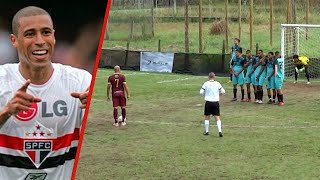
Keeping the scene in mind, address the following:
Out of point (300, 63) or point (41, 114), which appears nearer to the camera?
point (41, 114)

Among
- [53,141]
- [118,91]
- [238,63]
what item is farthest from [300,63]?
[53,141]

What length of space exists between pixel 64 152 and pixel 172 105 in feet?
55.1

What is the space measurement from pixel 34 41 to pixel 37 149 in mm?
536

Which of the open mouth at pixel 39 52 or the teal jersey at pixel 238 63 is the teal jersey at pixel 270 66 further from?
the open mouth at pixel 39 52

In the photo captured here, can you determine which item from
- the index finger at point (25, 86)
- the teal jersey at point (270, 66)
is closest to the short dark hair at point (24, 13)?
the index finger at point (25, 86)

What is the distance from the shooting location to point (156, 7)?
44094mm

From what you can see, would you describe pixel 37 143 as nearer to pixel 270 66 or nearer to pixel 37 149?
pixel 37 149

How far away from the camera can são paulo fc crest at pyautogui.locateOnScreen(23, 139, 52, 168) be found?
3090 millimetres

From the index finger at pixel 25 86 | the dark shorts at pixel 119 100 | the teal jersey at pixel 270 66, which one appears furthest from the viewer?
the teal jersey at pixel 270 66

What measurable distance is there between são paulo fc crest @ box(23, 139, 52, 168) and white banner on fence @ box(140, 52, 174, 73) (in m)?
27.2

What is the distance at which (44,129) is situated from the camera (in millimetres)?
3078

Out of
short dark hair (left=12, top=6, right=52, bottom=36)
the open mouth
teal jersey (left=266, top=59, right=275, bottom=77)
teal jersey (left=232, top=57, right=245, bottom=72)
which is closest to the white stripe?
Result: the open mouth

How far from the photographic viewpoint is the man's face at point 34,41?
2941 millimetres

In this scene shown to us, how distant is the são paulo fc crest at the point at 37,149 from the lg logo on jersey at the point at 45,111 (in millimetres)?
123
